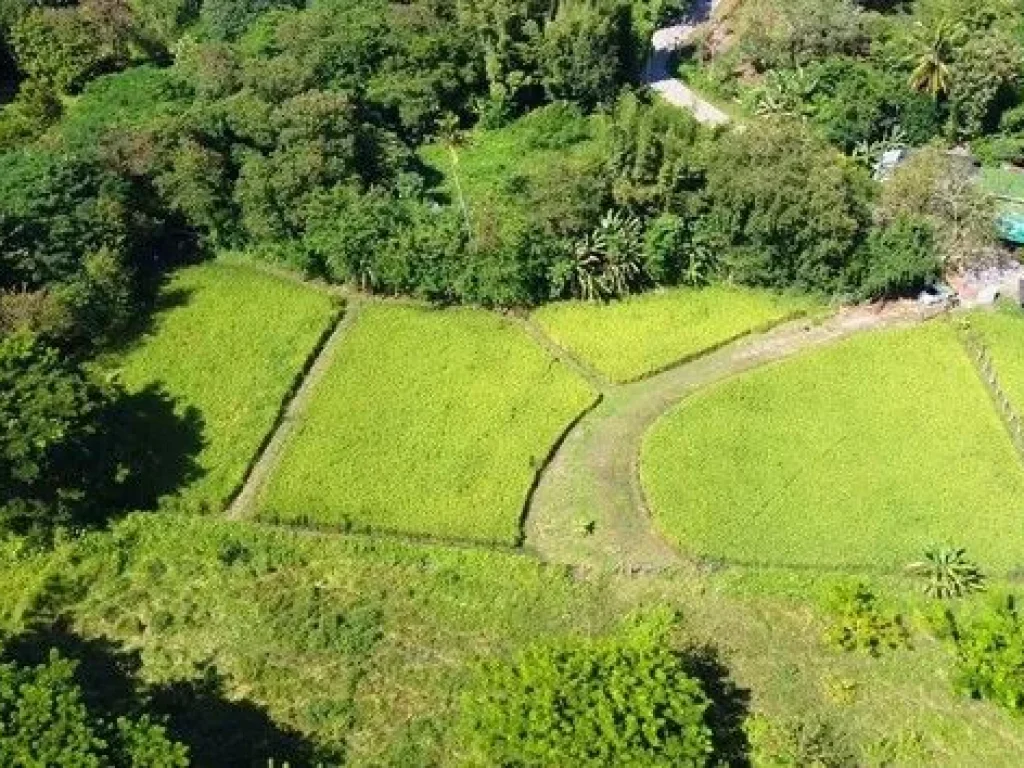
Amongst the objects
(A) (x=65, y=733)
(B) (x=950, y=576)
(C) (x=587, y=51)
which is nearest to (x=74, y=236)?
(A) (x=65, y=733)

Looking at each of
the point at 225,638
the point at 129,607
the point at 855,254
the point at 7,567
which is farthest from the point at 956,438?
the point at 7,567

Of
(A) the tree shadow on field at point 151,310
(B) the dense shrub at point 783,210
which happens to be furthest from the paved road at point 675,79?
(A) the tree shadow on field at point 151,310

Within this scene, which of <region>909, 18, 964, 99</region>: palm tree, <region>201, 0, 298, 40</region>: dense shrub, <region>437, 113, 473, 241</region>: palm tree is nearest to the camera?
<region>437, 113, 473, 241</region>: palm tree

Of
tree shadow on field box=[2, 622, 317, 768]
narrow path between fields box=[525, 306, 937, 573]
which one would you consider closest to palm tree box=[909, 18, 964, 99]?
narrow path between fields box=[525, 306, 937, 573]

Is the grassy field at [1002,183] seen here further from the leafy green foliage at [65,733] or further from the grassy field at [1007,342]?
the leafy green foliage at [65,733]

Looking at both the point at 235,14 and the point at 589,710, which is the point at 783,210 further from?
the point at 235,14

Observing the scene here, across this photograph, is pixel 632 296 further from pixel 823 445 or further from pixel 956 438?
pixel 956 438

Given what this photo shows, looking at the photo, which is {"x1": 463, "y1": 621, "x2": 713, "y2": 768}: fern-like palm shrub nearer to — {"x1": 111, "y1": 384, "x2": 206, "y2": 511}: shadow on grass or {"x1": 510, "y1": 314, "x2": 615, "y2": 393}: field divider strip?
{"x1": 111, "y1": 384, "x2": 206, "y2": 511}: shadow on grass
